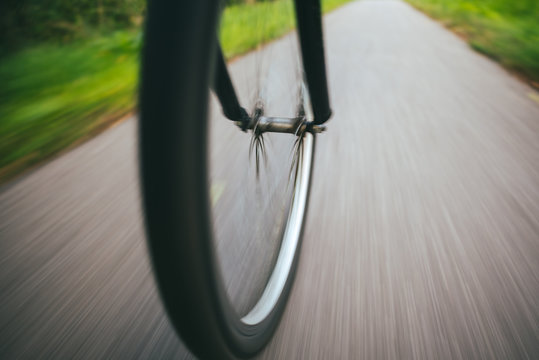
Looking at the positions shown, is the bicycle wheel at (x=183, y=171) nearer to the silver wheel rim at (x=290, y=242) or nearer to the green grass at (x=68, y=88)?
the silver wheel rim at (x=290, y=242)

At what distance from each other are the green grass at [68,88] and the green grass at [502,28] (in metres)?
3.23

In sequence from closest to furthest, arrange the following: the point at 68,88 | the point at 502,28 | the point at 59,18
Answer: the point at 68,88 → the point at 59,18 → the point at 502,28

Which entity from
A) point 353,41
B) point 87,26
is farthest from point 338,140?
point 87,26

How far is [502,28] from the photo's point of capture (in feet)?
15.7

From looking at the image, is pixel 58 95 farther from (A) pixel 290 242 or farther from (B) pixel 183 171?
(B) pixel 183 171

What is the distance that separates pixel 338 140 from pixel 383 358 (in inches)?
54.5

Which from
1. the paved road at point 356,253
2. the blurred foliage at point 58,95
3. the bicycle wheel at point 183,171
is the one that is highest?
the bicycle wheel at point 183,171

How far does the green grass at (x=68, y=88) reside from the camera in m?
1.56

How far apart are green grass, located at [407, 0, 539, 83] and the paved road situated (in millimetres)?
1837

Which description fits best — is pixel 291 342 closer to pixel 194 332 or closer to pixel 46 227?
pixel 194 332

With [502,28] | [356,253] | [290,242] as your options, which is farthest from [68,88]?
[502,28]

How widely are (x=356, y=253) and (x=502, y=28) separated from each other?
18.7ft

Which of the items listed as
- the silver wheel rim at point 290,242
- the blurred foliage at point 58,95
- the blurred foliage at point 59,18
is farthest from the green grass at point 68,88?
the silver wheel rim at point 290,242

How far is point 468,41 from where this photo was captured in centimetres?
459
